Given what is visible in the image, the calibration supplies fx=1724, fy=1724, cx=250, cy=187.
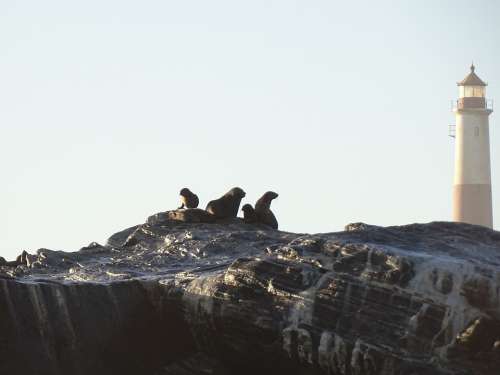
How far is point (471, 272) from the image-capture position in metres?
19.9

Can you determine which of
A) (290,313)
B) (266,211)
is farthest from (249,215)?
(290,313)

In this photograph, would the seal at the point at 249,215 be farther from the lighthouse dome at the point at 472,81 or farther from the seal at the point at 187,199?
→ the lighthouse dome at the point at 472,81

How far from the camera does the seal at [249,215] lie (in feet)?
89.7

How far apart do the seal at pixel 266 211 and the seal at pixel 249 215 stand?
0.24ft

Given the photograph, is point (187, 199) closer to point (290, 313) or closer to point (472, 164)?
point (290, 313)

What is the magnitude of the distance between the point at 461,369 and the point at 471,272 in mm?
1160

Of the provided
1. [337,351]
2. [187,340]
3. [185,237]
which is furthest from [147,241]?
[337,351]

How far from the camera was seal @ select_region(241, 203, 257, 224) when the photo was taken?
27.3 metres

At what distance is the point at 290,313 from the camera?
67.5 ft

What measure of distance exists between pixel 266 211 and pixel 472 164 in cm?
5247

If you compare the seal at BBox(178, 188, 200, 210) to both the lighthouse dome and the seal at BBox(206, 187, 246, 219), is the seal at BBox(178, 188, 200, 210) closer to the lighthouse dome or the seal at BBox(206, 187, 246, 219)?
the seal at BBox(206, 187, 246, 219)

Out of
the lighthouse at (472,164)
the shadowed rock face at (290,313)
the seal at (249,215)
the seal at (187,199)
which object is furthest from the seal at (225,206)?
the lighthouse at (472,164)

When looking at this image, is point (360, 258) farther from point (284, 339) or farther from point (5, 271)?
point (5, 271)

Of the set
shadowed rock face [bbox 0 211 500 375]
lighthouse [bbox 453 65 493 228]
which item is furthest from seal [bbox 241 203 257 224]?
lighthouse [bbox 453 65 493 228]
